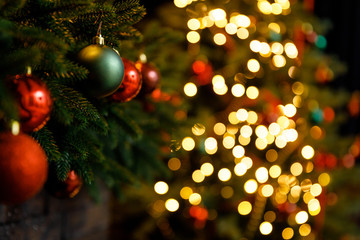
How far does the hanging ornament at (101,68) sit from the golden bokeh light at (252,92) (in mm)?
1397

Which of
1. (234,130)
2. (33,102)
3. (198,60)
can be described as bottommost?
(234,130)

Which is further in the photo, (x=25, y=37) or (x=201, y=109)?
(x=201, y=109)

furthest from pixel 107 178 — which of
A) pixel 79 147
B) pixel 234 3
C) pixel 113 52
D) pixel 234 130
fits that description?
pixel 234 3

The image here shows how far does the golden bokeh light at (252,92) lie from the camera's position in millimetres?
1874

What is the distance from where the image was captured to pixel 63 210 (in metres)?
1.24

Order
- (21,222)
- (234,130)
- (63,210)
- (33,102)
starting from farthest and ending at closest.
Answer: (234,130), (63,210), (21,222), (33,102)

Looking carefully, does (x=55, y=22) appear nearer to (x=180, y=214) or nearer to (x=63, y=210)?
(x=63, y=210)

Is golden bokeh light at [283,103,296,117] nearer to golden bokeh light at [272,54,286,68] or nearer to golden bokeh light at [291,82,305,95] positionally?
golden bokeh light at [291,82,305,95]

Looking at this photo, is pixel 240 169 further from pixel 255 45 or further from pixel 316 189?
pixel 255 45

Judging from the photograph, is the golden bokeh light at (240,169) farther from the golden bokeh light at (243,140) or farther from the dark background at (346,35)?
the dark background at (346,35)

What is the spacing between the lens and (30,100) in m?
0.45

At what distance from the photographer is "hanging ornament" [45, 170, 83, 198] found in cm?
68

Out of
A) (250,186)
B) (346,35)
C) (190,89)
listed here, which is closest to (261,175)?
(250,186)

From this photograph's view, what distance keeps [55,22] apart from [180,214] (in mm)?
1483
